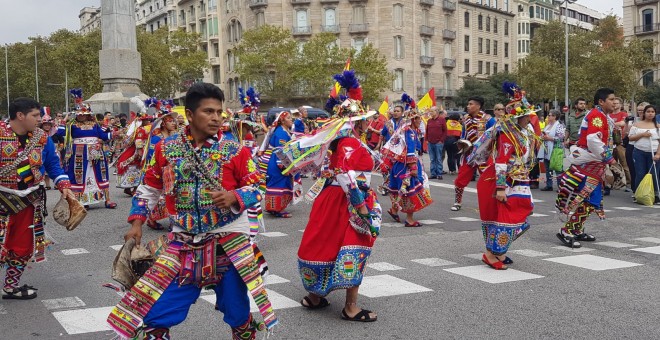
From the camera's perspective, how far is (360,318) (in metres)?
5.49

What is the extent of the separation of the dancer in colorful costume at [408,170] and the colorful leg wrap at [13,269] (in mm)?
5771

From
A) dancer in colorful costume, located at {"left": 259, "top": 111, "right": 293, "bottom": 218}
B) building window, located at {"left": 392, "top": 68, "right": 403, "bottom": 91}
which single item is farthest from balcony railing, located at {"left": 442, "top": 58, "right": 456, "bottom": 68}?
dancer in colorful costume, located at {"left": 259, "top": 111, "right": 293, "bottom": 218}

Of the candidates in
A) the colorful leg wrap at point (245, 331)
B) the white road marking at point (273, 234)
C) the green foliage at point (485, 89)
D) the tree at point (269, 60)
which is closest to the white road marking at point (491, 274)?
the white road marking at point (273, 234)

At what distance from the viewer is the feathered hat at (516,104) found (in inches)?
294

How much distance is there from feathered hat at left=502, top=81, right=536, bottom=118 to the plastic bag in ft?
20.5

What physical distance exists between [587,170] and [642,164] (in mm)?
5558

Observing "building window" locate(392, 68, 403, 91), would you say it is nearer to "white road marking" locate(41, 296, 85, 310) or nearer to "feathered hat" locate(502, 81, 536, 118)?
"feathered hat" locate(502, 81, 536, 118)

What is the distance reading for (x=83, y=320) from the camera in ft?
18.3

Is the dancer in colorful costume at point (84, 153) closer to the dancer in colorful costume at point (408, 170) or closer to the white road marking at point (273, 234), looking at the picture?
the white road marking at point (273, 234)

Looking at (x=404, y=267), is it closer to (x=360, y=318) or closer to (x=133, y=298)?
(x=360, y=318)

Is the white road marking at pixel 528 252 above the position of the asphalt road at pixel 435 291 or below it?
below

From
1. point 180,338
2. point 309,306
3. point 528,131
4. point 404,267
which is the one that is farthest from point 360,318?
point 528,131

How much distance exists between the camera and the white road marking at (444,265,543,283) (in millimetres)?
6926

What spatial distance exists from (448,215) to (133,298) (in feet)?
28.1
